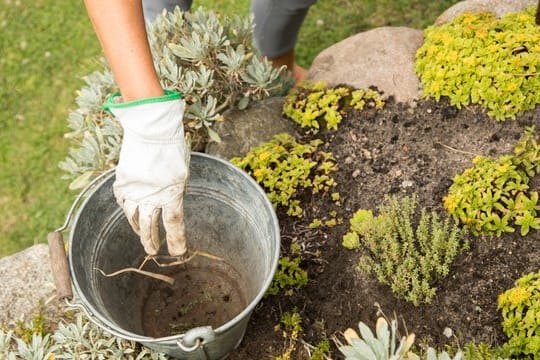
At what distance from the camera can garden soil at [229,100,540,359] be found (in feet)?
7.64

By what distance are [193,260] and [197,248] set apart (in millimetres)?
77

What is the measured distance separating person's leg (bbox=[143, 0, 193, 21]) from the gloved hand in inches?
50.3

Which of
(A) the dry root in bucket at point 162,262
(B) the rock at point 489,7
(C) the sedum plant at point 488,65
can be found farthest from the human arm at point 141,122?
(B) the rock at point 489,7

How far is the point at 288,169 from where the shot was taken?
270 cm

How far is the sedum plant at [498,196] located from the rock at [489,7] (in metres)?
1.01

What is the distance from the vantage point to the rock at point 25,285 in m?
2.62

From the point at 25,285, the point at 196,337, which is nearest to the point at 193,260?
the point at 25,285

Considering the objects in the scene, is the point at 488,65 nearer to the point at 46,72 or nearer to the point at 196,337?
the point at 196,337

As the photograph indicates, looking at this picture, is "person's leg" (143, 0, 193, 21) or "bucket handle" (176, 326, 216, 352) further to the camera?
"person's leg" (143, 0, 193, 21)

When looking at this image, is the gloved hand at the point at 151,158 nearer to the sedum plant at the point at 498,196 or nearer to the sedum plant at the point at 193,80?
the sedum plant at the point at 193,80

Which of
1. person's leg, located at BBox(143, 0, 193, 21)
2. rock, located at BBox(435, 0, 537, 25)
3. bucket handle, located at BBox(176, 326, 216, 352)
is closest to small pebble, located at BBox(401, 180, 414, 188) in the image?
rock, located at BBox(435, 0, 537, 25)

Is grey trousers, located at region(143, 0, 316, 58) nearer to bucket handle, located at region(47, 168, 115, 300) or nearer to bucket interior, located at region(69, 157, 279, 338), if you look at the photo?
bucket interior, located at region(69, 157, 279, 338)

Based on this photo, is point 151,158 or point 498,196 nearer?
point 151,158

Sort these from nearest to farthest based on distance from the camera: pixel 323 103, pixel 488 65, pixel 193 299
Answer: pixel 488 65 < pixel 193 299 < pixel 323 103
